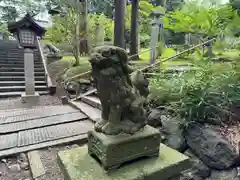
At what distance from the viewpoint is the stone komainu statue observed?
3.94ft

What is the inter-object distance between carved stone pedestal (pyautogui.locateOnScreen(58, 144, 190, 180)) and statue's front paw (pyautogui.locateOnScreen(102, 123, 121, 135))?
10.3 inches

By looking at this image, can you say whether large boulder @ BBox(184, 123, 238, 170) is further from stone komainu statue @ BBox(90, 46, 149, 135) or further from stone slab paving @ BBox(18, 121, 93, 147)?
stone slab paving @ BBox(18, 121, 93, 147)

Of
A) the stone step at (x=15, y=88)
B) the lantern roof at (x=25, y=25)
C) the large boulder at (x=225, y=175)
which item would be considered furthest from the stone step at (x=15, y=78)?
the large boulder at (x=225, y=175)

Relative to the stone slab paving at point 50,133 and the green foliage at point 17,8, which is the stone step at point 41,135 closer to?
the stone slab paving at point 50,133

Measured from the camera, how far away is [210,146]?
1938mm

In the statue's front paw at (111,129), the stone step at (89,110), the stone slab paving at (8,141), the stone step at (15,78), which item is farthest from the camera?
the stone step at (15,78)

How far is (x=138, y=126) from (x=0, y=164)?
5.53 ft

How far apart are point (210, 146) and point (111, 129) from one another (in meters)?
1.20

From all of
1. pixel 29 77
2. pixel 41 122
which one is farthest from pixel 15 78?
pixel 41 122

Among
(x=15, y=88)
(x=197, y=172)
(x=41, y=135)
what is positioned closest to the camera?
(x=197, y=172)

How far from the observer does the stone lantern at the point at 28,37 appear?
15.6ft

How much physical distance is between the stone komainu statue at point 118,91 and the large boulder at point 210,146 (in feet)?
3.03

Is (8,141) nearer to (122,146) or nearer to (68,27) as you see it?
(122,146)

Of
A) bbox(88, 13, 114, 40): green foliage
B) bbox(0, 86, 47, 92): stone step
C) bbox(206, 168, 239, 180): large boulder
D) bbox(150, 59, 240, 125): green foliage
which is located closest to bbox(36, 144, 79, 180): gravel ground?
bbox(150, 59, 240, 125): green foliage
